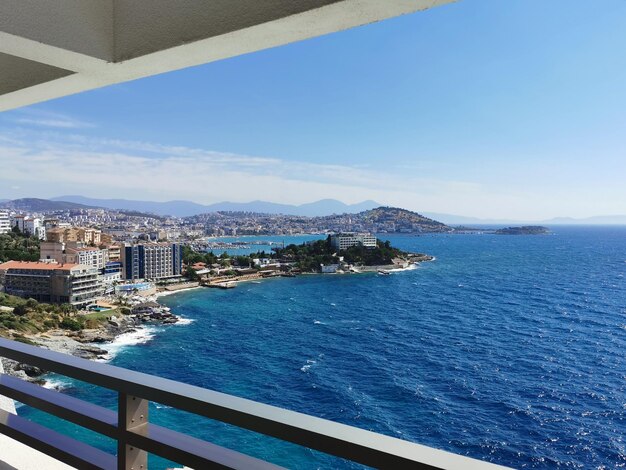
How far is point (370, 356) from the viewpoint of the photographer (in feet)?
57.0

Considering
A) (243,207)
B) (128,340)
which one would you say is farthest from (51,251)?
(243,207)

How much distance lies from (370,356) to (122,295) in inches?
591

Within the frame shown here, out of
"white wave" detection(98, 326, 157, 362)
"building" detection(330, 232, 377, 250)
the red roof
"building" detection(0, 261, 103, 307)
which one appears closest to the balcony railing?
"white wave" detection(98, 326, 157, 362)

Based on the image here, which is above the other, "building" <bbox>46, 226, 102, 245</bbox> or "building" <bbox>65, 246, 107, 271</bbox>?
"building" <bbox>46, 226, 102, 245</bbox>

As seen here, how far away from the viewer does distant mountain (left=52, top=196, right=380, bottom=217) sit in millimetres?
49094

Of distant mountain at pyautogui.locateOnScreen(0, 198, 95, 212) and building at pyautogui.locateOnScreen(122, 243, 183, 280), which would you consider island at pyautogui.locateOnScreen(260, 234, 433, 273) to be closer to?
building at pyautogui.locateOnScreen(122, 243, 183, 280)

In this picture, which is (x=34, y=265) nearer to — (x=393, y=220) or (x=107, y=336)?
(x=107, y=336)

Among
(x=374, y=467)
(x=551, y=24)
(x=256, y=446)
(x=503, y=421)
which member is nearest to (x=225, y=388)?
(x=256, y=446)

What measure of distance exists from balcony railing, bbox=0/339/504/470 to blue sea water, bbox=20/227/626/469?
15.6 ft

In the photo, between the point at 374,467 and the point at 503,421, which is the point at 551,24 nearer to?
the point at 503,421

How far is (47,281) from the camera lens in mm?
21141

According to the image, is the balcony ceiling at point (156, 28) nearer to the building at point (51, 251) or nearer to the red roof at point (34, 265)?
the red roof at point (34, 265)

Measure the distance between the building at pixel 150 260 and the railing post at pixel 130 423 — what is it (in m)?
28.0

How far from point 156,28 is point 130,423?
647mm
